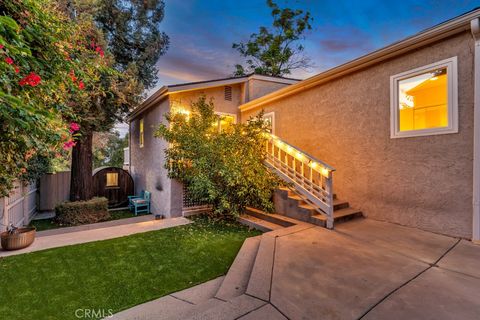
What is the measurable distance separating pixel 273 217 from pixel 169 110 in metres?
4.75

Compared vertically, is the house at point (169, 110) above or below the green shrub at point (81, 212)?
above

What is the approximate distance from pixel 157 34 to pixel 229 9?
18.5 feet

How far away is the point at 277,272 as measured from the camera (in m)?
3.08

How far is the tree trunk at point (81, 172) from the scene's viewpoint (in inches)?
324

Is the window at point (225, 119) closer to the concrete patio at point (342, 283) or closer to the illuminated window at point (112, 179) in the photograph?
the concrete patio at point (342, 283)

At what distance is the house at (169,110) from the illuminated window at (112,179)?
2.88 feet

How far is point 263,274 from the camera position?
3051 mm

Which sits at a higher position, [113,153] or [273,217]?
[113,153]

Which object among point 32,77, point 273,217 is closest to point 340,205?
point 273,217

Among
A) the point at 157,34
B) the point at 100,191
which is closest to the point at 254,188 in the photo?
the point at 100,191

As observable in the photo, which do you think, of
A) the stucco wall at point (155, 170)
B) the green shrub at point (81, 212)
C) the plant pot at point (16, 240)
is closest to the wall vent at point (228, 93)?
the stucco wall at point (155, 170)

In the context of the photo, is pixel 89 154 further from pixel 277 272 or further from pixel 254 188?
pixel 277 272

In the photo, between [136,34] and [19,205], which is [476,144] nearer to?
[19,205]

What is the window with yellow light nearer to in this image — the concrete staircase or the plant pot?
the concrete staircase
